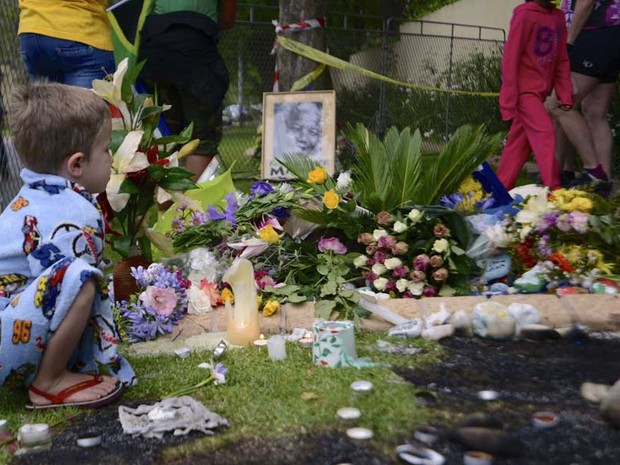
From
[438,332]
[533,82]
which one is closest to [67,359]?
[438,332]

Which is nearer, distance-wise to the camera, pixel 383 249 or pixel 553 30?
pixel 383 249

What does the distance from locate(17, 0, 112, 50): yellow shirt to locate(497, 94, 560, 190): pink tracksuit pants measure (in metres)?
2.64

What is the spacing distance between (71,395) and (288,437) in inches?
27.9

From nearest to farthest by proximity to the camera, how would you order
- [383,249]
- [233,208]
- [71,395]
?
1. [71,395]
2. [383,249]
3. [233,208]

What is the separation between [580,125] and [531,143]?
0.63 m

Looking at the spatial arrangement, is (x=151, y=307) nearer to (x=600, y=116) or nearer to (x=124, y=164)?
(x=124, y=164)

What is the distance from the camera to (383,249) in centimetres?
331

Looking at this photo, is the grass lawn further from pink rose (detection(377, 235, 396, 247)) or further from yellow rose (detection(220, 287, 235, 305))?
pink rose (detection(377, 235, 396, 247))

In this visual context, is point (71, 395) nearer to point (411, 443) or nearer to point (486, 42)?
point (411, 443)

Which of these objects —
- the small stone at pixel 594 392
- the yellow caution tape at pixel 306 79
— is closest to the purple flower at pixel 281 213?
the small stone at pixel 594 392

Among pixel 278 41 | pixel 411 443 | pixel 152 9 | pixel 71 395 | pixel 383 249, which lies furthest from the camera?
pixel 278 41

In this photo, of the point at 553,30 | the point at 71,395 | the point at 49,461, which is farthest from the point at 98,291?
the point at 553,30

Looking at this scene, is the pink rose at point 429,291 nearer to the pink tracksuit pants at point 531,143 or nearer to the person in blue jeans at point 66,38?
the pink tracksuit pants at point 531,143

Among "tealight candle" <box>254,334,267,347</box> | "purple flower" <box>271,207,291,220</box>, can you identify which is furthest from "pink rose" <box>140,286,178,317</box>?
"purple flower" <box>271,207,291,220</box>
